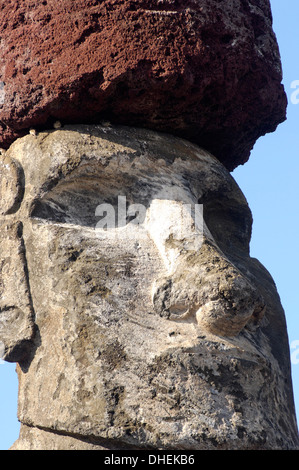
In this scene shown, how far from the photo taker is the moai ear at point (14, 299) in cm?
357

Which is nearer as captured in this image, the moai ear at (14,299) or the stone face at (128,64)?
the moai ear at (14,299)

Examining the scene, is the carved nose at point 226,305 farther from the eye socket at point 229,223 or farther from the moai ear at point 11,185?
the moai ear at point 11,185

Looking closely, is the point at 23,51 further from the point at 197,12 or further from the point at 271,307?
the point at 271,307

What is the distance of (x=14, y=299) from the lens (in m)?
3.67

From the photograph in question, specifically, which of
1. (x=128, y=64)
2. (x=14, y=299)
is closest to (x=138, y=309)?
(x=14, y=299)

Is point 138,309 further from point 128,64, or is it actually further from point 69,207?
point 128,64

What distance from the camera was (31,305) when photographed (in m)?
3.63

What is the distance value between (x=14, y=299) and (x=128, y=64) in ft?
3.54

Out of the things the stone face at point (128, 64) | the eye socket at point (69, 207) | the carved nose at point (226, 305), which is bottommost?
the carved nose at point (226, 305)

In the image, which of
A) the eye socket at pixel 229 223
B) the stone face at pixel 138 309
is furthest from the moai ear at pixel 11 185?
the eye socket at pixel 229 223

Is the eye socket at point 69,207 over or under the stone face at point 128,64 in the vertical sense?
under

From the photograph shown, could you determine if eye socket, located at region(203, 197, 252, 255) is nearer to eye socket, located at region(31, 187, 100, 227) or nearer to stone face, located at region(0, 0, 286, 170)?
stone face, located at region(0, 0, 286, 170)

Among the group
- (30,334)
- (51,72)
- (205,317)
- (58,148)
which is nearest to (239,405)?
(205,317)

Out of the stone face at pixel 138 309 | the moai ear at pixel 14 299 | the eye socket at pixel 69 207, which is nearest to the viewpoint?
the stone face at pixel 138 309
